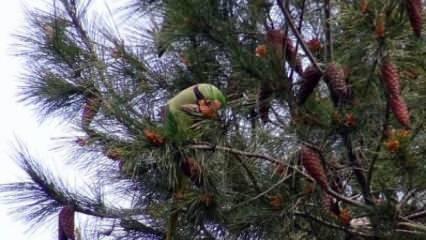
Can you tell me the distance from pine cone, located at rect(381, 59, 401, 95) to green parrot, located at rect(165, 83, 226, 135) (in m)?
0.40

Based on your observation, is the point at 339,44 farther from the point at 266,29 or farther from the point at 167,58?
the point at 167,58

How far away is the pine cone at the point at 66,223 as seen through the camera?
8.03 feet

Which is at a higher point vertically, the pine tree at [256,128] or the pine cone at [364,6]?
the pine cone at [364,6]

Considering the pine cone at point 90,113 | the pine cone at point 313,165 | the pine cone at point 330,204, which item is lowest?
the pine cone at point 330,204

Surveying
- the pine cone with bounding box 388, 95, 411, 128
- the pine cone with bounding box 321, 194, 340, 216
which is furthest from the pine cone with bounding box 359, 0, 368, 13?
the pine cone with bounding box 321, 194, 340, 216

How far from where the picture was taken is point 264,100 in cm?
231

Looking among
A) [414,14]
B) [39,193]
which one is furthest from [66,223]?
[414,14]

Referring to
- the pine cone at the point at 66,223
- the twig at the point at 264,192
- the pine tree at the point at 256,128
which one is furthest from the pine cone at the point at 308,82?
the pine cone at the point at 66,223

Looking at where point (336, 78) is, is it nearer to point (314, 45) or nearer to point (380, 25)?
point (380, 25)

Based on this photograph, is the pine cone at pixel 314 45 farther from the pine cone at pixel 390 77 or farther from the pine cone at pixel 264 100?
the pine cone at pixel 390 77

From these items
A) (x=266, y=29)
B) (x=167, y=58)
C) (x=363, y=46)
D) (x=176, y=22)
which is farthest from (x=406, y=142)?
(x=167, y=58)

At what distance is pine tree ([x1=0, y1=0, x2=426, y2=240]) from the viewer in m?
1.98

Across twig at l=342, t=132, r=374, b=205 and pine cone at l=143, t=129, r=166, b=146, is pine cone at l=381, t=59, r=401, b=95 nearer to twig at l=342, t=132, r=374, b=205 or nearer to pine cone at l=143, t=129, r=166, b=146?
twig at l=342, t=132, r=374, b=205

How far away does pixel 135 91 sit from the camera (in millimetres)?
2602
